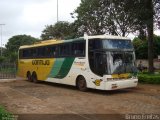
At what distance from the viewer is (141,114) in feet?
38.5

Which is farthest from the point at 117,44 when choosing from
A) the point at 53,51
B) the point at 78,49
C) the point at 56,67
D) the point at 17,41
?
the point at 17,41

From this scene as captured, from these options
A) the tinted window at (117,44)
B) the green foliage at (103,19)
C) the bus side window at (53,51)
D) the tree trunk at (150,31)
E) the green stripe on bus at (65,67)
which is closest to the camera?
the tinted window at (117,44)

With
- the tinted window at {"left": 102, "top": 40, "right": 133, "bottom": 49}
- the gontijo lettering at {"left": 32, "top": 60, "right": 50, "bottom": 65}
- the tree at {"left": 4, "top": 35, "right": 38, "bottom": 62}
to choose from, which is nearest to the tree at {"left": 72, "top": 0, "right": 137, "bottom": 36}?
the gontijo lettering at {"left": 32, "top": 60, "right": 50, "bottom": 65}

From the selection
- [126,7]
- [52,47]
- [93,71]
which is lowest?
[93,71]

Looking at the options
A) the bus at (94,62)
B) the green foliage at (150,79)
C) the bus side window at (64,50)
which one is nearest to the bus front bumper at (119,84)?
the bus at (94,62)

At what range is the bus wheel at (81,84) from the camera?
19280mm

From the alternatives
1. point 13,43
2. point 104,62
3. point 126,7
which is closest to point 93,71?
point 104,62

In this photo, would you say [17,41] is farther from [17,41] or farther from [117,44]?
[117,44]

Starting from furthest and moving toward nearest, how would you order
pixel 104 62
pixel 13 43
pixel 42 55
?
pixel 13 43, pixel 42 55, pixel 104 62

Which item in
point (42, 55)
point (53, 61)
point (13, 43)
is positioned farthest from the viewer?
point (13, 43)

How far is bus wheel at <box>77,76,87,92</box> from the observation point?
19.3 metres

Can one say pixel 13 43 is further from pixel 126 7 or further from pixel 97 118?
pixel 97 118

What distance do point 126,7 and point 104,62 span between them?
29.0 ft

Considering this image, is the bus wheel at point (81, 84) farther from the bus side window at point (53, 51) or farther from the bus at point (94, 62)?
the bus side window at point (53, 51)
